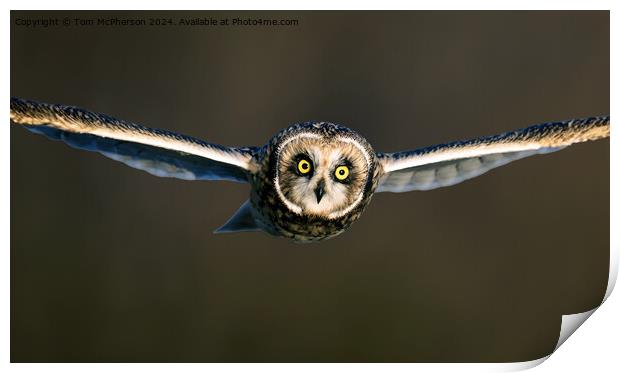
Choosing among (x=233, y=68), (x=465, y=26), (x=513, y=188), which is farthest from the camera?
(x=513, y=188)

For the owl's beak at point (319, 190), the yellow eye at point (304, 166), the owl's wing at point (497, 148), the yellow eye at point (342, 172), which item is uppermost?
the owl's wing at point (497, 148)

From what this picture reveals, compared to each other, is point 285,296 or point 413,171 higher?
point 413,171

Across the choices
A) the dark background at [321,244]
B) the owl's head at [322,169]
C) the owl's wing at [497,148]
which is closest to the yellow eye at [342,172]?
the owl's head at [322,169]

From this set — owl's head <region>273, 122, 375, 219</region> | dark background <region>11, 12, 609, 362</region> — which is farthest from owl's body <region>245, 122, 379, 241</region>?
dark background <region>11, 12, 609, 362</region>

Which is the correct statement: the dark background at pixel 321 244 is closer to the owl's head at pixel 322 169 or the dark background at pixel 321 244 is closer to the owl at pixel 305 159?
the owl at pixel 305 159

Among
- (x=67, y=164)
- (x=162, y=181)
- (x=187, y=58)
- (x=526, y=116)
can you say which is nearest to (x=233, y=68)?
(x=187, y=58)

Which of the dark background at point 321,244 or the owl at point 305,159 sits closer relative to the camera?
the owl at point 305,159

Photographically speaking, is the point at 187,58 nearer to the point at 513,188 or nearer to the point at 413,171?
the point at 413,171

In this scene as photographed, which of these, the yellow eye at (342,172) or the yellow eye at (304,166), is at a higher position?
the yellow eye at (304,166)
